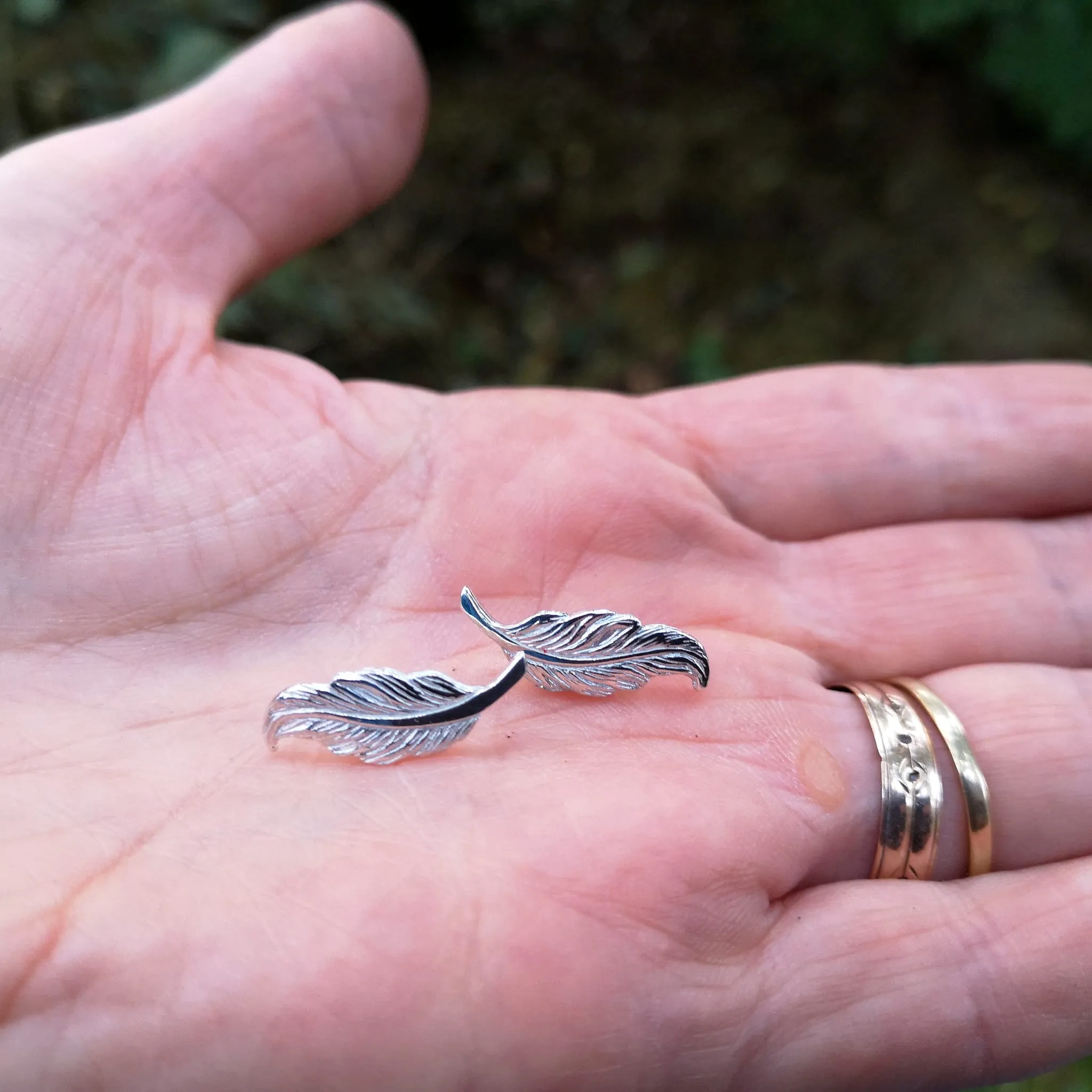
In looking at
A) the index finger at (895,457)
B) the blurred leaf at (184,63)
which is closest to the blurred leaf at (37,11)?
the blurred leaf at (184,63)

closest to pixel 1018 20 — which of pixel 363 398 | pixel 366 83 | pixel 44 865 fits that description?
pixel 366 83

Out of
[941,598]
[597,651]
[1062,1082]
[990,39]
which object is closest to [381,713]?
[597,651]

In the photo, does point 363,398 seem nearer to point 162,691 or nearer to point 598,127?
point 162,691

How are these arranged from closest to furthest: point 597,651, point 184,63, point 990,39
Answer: point 597,651
point 184,63
point 990,39

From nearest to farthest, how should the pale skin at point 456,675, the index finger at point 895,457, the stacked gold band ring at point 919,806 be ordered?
1. the pale skin at point 456,675
2. the stacked gold band ring at point 919,806
3. the index finger at point 895,457

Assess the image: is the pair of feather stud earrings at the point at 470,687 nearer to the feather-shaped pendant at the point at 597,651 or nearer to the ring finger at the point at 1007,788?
the feather-shaped pendant at the point at 597,651

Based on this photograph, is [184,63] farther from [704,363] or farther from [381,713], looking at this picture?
[381,713]

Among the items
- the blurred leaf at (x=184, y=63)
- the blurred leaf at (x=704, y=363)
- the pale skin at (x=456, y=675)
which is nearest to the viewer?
the pale skin at (x=456, y=675)
